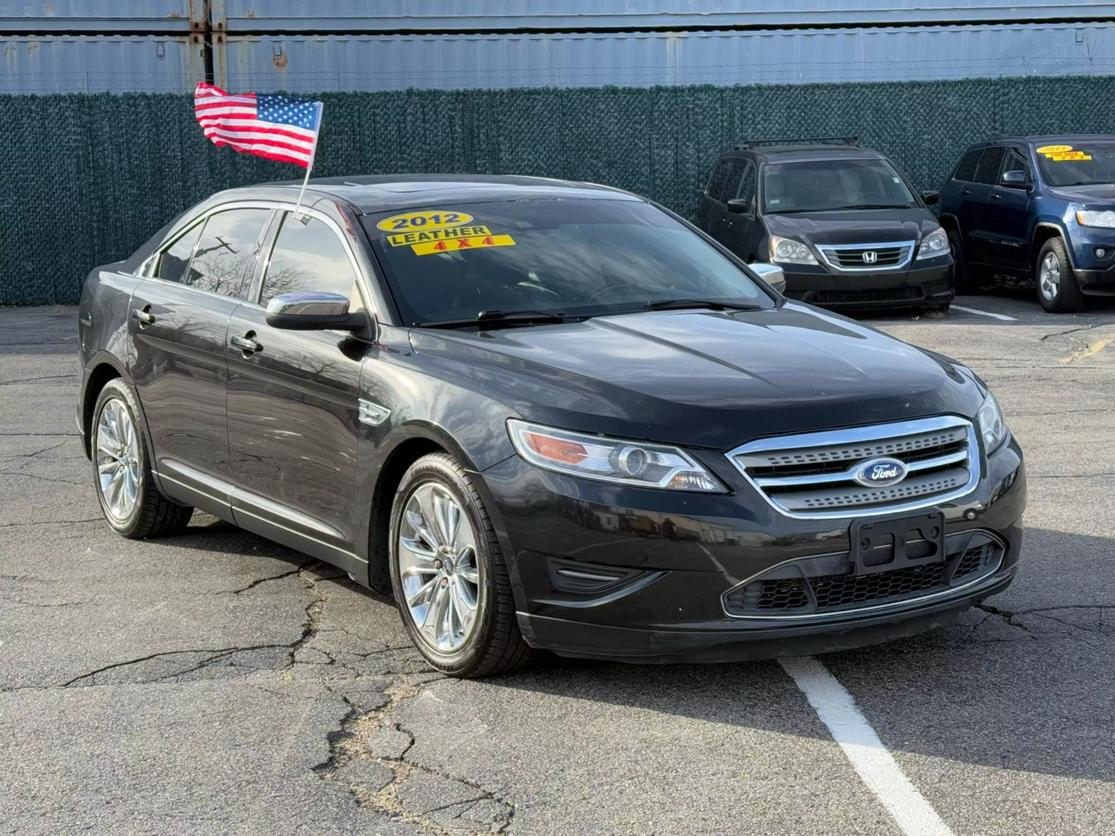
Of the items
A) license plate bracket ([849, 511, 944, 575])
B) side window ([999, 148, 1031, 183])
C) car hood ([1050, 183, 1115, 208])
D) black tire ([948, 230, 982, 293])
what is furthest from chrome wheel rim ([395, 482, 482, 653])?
black tire ([948, 230, 982, 293])

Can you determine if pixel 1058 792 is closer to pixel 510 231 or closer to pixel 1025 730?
pixel 1025 730

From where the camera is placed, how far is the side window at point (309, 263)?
604 cm

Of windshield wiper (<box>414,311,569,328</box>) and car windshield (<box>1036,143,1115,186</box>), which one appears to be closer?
windshield wiper (<box>414,311,569,328</box>)

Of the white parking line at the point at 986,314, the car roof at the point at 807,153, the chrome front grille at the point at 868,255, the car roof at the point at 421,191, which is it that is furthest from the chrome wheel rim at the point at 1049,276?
the car roof at the point at 421,191

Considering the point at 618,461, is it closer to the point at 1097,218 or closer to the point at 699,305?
the point at 699,305

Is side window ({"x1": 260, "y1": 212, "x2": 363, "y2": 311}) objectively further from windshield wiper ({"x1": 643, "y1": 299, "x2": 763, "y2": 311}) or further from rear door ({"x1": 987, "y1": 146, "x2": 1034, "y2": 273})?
rear door ({"x1": 987, "y1": 146, "x2": 1034, "y2": 273})

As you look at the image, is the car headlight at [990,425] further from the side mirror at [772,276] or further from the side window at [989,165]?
the side window at [989,165]

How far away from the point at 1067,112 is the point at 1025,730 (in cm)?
1719

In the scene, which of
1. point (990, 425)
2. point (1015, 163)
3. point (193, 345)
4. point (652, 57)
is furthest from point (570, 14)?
point (990, 425)

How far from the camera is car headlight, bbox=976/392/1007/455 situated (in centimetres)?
529

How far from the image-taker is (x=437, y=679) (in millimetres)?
5250

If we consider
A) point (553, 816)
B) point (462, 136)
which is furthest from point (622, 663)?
point (462, 136)

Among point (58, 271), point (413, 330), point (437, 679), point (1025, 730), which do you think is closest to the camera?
point (1025, 730)

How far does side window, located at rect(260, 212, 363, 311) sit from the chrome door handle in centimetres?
17
